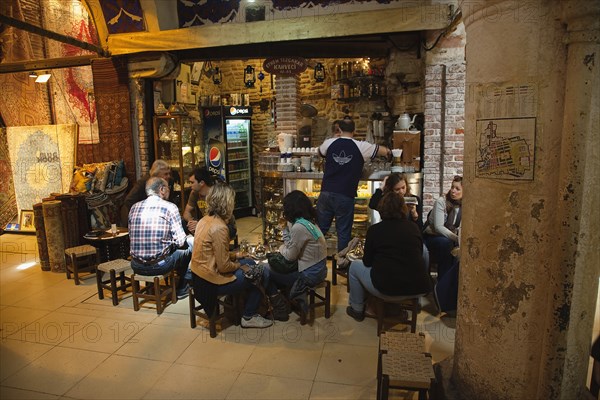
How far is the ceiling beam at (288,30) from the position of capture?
18.8 ft

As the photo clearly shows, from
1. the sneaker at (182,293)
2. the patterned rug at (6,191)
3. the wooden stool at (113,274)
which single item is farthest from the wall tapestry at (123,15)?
the sneaker at (182,293)

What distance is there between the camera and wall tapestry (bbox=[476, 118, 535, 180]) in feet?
7.25

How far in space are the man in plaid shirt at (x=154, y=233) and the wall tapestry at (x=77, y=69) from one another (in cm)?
479

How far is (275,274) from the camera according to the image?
4.37m

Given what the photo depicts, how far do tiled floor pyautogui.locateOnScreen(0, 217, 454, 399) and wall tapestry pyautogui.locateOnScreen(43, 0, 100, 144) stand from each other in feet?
14.9

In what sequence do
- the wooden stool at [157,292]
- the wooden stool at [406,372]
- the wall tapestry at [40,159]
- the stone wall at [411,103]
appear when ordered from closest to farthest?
1. the wooden stool at [406,372]
2. the wooden stool at [157,292]
3. the stone wall at [411,103]
4. the wall tapestry at [40,159]

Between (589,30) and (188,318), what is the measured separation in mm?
4300

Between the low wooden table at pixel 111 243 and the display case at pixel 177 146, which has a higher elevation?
the display case at pixel 177 146

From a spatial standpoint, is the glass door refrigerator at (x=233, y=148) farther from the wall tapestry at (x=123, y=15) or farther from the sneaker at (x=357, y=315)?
the sneaker at (x=357, y=315)

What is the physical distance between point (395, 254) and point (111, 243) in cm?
419

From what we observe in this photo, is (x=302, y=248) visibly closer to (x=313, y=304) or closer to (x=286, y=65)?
(x=313, y=304)

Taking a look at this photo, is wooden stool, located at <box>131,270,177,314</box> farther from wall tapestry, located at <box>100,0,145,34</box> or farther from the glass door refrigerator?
wall tapestry, located at <box>100,0,145,34</box>

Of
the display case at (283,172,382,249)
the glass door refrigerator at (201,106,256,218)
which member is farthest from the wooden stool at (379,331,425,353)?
the glass door refrigerator at (201,106,256,218)

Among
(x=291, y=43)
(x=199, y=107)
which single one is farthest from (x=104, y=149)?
(x=291, y=43)
